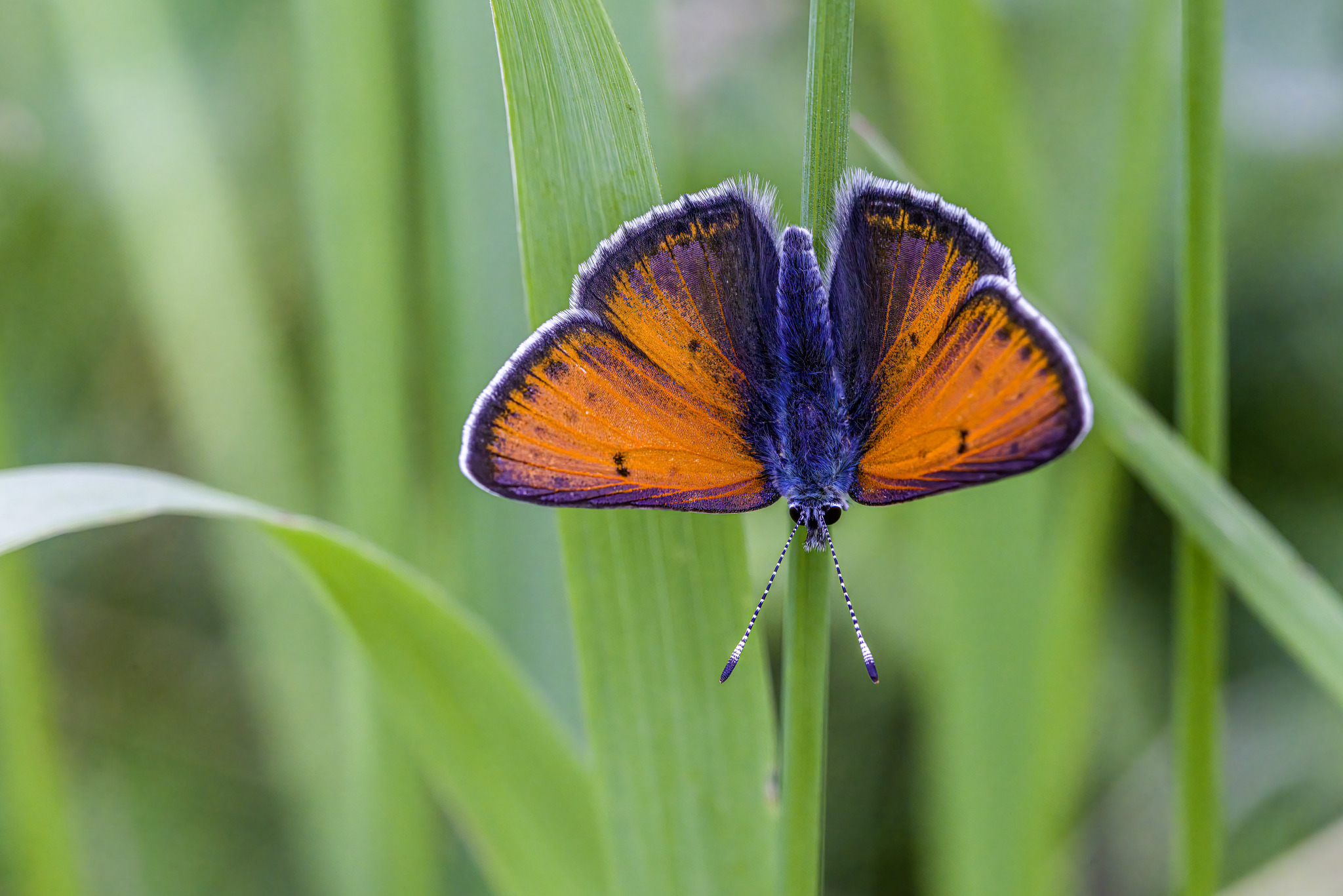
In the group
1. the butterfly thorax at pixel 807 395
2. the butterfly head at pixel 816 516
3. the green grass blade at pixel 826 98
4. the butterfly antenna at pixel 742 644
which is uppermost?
the green grass blade at pixel 826 98

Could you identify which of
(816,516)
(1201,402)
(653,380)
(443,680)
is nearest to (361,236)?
(653,380)

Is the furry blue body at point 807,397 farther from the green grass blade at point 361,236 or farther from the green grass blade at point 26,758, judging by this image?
the green grass blade at point 26,758

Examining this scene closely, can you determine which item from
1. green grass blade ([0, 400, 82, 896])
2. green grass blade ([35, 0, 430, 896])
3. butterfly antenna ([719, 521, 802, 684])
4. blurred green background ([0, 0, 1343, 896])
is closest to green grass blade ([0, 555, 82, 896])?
green grass blade ([0, 400, 82, 896])

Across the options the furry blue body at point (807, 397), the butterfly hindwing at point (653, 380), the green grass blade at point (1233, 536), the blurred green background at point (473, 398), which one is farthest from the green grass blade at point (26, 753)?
the green grass blade at point (1233, 536)

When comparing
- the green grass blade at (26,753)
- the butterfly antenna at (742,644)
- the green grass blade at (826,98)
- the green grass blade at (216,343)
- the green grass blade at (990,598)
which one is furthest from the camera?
the green grass blade at (216,343)

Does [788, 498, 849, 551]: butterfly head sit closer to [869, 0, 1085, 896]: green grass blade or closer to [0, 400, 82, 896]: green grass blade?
[869, 0, 1085, 896]: green grass blade

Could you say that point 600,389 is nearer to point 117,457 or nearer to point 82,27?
point 82,27
